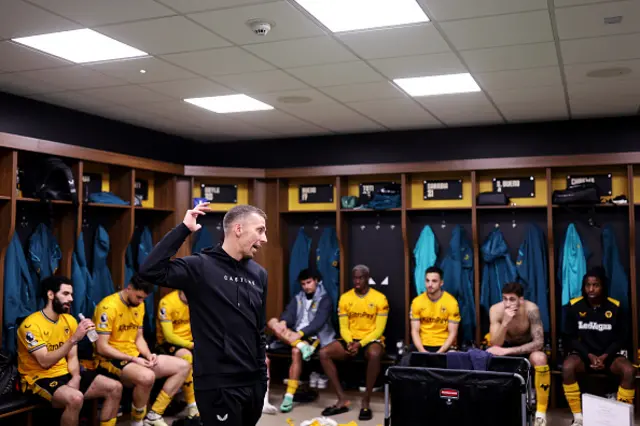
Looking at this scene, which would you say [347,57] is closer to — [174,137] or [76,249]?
[76,249]

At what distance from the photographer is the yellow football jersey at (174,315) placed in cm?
589

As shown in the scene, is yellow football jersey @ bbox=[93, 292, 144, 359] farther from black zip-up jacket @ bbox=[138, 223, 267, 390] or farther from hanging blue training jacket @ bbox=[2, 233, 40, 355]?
black zip-up jacket @ bbox=[138, 223, 267, 390]

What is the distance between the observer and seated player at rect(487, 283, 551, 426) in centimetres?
540

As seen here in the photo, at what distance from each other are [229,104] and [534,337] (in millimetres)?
3222

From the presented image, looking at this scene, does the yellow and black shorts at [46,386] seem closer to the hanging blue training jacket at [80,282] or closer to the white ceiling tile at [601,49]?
the hanging blue training jacket at [80,282]

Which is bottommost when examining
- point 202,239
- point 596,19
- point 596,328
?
Result: point 596,328

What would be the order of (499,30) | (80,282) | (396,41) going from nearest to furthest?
(499,30) < (396,41) < (80,282)

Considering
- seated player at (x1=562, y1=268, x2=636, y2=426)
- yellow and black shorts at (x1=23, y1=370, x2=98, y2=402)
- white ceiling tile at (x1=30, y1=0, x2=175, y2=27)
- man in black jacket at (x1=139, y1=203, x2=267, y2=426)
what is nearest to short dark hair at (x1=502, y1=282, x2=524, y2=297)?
seated player at (x1=562, y1=268, x2=636, y2=426)

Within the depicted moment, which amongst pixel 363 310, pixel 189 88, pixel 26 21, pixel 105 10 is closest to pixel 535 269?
pixel 363 310

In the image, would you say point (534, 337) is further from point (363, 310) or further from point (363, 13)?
point (363, 13)

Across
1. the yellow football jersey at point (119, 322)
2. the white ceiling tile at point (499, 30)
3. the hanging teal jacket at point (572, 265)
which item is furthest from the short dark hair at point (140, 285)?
the hanging teal jacket at point (572, 265)

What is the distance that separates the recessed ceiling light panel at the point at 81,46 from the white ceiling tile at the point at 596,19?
2427 millimetres

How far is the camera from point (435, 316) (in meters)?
6.15

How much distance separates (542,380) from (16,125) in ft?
15.2
